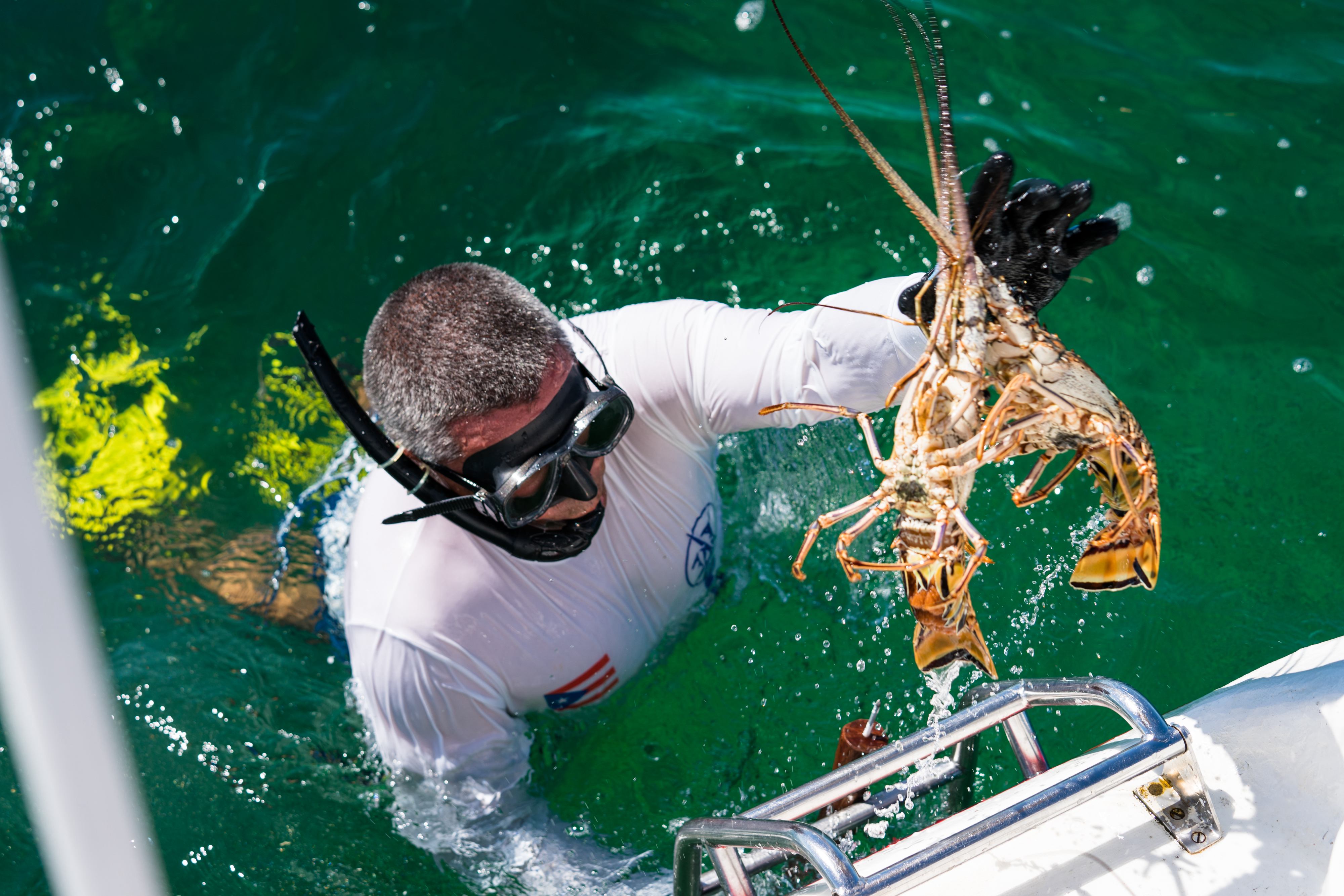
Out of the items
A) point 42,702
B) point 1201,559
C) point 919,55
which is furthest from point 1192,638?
point 42,702

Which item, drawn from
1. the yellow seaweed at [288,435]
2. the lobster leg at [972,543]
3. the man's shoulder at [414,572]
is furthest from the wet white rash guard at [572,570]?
the yellow seaweed at [288,435]

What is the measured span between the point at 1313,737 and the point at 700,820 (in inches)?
44.9

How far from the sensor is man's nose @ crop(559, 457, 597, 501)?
2.25 metres

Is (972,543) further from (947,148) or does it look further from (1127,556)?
(947,148)

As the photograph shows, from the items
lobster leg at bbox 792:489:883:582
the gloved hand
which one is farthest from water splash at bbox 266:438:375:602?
the gloved hand

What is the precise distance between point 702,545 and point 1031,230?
148 centimetres

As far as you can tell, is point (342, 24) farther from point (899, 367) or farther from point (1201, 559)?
point (1201, 559)

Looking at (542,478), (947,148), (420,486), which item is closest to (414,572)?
(420,486)

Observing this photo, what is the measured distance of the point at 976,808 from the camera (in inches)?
67.8

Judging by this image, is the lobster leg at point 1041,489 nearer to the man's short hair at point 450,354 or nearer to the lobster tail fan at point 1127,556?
the lobster tail fan at point 1127,556

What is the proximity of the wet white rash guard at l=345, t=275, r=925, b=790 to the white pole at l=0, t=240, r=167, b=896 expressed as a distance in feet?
5.70

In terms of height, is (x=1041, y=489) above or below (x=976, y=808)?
above

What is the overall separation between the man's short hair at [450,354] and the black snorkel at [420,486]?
6 centimetres

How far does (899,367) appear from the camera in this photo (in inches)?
83.4
